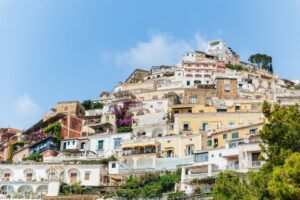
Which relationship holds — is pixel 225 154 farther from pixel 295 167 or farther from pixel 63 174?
pixel 295 167

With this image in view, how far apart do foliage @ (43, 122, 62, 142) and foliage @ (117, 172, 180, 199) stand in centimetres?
1709

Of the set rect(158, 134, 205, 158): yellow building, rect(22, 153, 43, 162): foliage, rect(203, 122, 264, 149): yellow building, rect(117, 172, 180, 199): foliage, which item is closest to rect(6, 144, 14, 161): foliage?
rect(22, 153, 43, 162): foliage

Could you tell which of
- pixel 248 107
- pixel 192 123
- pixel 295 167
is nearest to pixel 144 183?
pixel 192 123

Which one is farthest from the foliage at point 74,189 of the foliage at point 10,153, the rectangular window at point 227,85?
the rectangular window at point 227,85

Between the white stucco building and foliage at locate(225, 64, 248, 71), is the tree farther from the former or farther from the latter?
foliage at locate(225, 64, 248, 71)

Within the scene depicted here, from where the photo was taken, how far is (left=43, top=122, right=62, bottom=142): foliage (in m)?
70.4

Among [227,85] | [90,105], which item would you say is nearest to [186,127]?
[227,85]

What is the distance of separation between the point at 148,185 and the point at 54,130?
21.5 metres

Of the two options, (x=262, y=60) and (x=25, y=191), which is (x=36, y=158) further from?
(x=262, y=60)

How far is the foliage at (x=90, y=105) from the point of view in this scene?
85887 mm

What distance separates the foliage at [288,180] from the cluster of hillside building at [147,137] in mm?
18971

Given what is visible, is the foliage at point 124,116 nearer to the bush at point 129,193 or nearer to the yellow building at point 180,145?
the yellow building at point 180,145

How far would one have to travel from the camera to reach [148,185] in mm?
54156

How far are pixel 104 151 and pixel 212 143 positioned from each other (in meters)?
15.3
